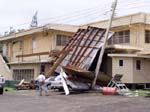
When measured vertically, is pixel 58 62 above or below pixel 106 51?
below

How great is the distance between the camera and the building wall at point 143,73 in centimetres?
3259

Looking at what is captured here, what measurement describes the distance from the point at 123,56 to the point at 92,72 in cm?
316

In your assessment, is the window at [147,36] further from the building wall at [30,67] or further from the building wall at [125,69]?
the building wall at [30,67]

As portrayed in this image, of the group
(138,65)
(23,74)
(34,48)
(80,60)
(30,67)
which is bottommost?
(23,74)

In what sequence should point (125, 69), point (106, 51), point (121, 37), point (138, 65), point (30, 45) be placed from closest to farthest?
point (125, 69)
point (138, 65)
point (106, 51)
point (121, 37)
point (30, 45)

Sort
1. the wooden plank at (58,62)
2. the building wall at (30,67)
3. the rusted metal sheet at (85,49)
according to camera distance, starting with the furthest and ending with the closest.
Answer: the building wall at (30,67)
the wooden plank at (58,62)
the rusted metal sheet at (85,49)

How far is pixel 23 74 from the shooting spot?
150 feet

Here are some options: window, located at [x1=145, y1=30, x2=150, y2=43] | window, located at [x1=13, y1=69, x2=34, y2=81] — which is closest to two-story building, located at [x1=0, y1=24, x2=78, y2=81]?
window, located at [x1=13, y1=69, x2=34, y2=81]

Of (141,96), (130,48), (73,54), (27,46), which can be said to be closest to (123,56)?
(130,48)

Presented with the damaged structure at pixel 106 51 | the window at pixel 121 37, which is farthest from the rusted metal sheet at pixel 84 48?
the window at pixel 121 37

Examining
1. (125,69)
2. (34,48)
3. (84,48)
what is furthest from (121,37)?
(34,48)

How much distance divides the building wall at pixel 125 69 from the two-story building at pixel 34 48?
7926 mm

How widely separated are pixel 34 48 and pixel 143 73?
16418mm

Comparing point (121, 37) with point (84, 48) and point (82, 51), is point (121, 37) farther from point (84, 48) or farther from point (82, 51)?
point (82, 51)
